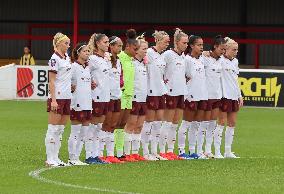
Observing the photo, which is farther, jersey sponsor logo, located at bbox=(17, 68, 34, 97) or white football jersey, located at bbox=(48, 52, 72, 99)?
jersey sponsor logo, located at bbox=(17, 68, 34, 97)

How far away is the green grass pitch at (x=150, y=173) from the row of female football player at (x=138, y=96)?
647 millimetres

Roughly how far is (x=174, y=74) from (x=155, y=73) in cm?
36

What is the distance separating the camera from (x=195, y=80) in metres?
18.3

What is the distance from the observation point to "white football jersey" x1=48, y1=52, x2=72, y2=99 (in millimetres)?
16297

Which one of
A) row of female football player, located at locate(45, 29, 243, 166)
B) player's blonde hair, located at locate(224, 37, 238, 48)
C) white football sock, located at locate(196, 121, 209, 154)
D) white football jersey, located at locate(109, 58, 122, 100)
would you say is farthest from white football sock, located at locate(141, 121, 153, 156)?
player's blonde hair, located at locate(224, 37, 238, 48)

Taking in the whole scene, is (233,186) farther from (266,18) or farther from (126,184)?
(266,18)

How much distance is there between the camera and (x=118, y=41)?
1714 centimetres

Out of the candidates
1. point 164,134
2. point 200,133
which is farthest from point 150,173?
point 200,133

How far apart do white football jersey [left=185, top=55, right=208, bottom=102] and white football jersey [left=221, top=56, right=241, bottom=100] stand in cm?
44

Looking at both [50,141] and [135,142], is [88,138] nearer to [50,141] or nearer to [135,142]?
[50,141]

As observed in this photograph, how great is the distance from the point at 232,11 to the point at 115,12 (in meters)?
5.31

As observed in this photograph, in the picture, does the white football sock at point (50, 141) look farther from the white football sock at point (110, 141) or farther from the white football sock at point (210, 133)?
the white football sock at point (210, 133)

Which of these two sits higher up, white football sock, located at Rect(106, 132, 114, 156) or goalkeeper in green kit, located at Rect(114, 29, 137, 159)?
goalkeeper in green kit, located at Rect(114, 29, 137, 159)

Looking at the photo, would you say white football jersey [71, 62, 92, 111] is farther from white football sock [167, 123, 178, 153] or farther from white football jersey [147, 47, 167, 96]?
white football sock [167, 123, 178, 153]
